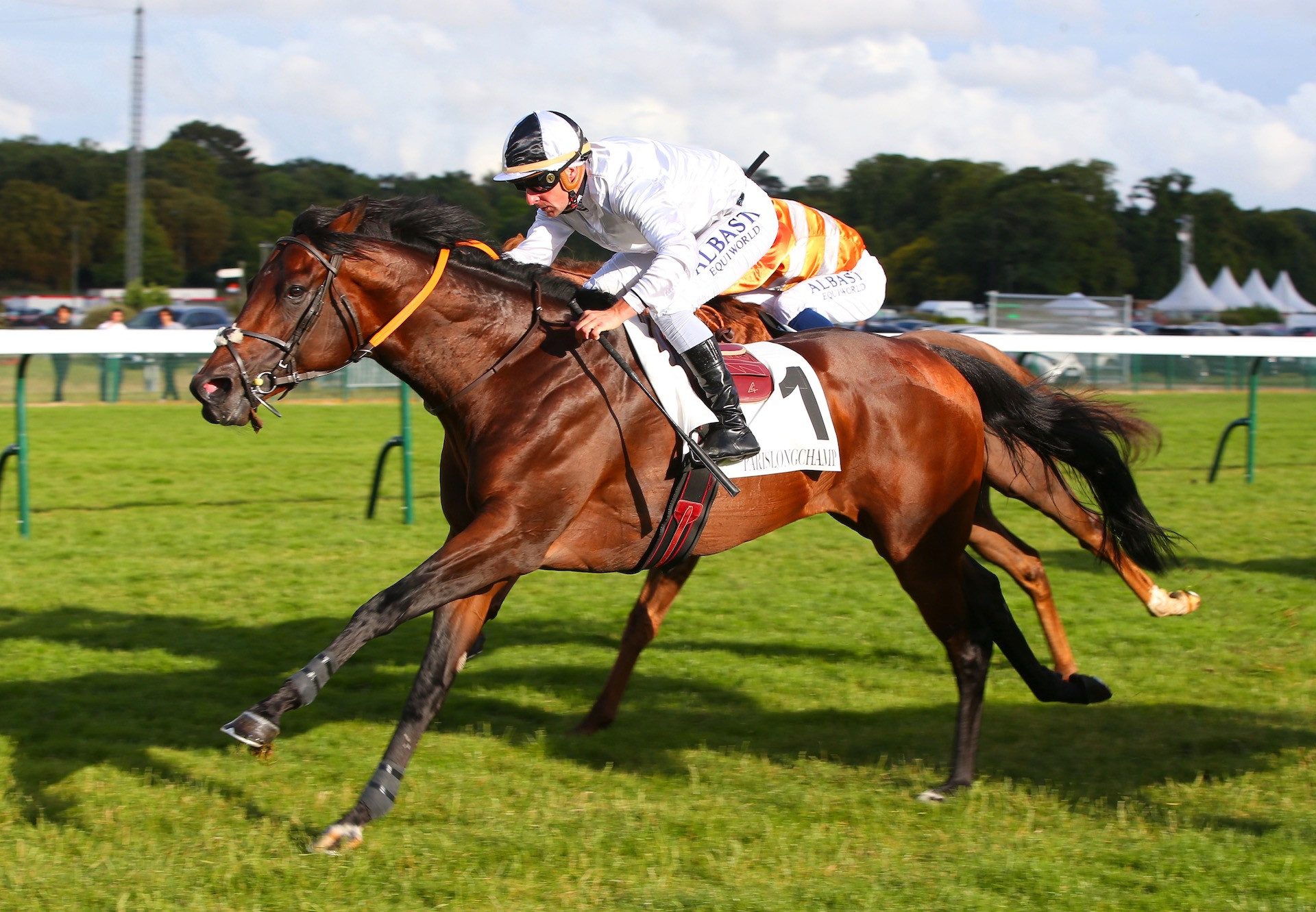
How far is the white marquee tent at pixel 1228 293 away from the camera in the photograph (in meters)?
47.2

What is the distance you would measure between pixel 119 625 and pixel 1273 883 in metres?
5.41

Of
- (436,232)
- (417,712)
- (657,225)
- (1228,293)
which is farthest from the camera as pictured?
(1228,293)

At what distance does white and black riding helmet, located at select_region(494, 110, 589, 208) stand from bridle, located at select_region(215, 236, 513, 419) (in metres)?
0.39

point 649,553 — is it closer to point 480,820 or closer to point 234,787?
point 480,820

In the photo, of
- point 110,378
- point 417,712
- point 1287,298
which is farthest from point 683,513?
point 1287,298

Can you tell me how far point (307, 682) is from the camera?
11.9 feet

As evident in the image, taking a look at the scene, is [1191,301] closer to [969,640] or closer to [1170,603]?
[1170,603]

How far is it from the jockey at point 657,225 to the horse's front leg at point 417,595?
2.24ft

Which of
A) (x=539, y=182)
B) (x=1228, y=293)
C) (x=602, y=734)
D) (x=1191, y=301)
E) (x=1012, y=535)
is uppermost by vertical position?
(x=1228, y=293)

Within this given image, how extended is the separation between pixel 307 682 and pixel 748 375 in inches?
69.5

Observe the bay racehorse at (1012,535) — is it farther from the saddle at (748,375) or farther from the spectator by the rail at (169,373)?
the spectator by the rail at (169,373)

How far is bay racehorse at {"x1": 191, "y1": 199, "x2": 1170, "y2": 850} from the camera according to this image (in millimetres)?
3889

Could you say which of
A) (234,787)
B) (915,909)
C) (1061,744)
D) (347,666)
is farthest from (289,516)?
(915,909)

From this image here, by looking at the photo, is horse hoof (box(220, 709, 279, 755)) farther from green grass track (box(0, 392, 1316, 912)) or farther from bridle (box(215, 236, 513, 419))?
bridle (box(215, 236, 513, 419))
